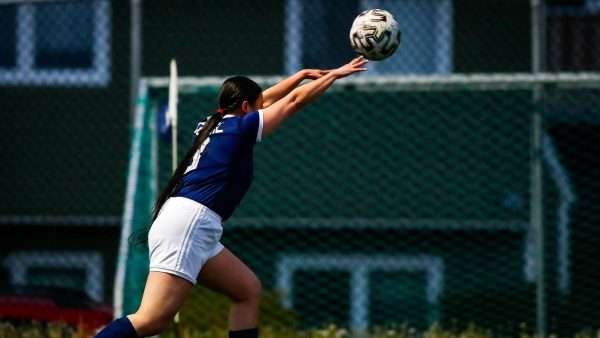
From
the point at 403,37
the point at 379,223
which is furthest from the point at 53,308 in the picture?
the point at 403,37

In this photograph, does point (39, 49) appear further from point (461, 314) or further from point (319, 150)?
point (461, 314)

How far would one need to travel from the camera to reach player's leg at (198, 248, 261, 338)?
272 inches

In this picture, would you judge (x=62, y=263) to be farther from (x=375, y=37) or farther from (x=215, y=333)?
(x=375, y=37)

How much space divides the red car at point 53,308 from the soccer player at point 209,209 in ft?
9.68

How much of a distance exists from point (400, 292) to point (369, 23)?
484 cm

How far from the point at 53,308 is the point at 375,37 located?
405 cm

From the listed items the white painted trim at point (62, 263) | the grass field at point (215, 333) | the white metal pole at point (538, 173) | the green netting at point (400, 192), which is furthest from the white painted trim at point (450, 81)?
the white painted trim at point (62, 263)

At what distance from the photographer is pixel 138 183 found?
30.1ft

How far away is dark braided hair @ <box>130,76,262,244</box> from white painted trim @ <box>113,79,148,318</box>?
1724mm

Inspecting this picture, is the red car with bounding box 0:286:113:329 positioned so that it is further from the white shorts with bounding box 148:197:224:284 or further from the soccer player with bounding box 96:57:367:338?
the white shorts with bounding box 148:197:224:284

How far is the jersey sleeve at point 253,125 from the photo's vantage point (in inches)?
262

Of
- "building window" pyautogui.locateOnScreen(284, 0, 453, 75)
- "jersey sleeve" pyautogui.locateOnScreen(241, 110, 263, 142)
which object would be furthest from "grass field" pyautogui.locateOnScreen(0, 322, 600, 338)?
"building window" pyautogui.locateOnScreen(284, 0, 453, 75)

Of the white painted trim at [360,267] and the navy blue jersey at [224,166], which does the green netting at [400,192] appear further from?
the navy blue jersey at [224,166]

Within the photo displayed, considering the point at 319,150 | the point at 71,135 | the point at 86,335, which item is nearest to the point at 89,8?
the point at 71,135
